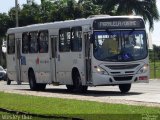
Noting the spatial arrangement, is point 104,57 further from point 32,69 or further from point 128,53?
point 32,69

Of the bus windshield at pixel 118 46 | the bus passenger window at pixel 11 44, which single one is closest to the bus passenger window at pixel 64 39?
the bus windshield at pixel 118 46

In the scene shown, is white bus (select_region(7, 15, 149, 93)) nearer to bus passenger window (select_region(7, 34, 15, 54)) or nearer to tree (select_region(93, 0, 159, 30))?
bus passenger window (select_region(7, 34, 15, 54))

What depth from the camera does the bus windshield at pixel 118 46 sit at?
82.7ft

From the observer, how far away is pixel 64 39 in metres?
28.0

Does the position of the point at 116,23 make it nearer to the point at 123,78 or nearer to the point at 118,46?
the point at 118,46

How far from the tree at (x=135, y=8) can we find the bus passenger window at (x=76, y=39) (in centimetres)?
3774

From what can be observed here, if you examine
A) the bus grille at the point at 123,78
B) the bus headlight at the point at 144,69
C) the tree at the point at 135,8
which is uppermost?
the tree at the point at 135,8

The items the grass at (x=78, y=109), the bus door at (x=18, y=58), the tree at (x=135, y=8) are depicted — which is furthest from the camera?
the tree at (x=135, y=8)

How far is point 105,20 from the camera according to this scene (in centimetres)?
2584

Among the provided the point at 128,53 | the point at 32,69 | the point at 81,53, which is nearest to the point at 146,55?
the point at 128,53

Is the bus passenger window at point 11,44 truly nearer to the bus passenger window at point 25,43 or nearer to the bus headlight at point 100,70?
the bus passenger window at point 25,43

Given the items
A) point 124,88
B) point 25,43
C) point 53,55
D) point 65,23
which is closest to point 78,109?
point 124,88

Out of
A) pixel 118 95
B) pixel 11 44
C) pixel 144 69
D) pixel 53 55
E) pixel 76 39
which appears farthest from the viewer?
pixel 11 44

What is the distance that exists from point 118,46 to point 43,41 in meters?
5.80
